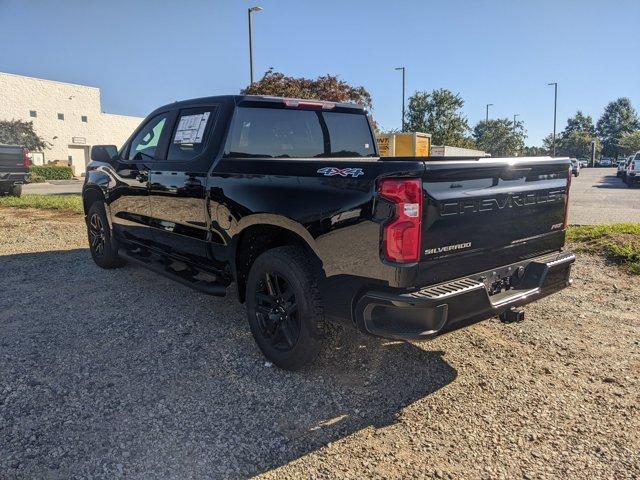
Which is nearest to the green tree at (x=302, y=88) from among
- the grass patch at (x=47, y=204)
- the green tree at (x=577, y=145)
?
the grass patch at (x=47, y=204)

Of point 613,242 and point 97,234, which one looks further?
point 613,242

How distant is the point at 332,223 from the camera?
2943mm

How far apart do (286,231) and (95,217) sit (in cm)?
393

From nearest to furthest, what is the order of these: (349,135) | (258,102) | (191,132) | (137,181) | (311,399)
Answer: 1. (311,399)
2. (258,102)
3. (191,132)
4. (349,135)
5. (137,181)

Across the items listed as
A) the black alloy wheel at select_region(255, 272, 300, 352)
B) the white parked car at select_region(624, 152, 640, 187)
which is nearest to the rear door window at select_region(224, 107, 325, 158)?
the black alloy wheel at select_region(255, 272, 300, 352)

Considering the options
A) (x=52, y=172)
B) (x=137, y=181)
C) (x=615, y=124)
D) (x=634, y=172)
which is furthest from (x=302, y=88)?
(x=615, y=124)

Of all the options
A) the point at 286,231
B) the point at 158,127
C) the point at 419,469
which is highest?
the point at 158,127

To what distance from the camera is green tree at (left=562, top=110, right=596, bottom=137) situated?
343 ft

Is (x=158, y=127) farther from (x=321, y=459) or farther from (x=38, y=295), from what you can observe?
(x=321, y=459)

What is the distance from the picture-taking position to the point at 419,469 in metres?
2.47

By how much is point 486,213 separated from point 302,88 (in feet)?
47.4

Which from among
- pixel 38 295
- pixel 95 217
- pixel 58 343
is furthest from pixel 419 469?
pixel 95 217

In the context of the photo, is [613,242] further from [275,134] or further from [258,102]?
[258,102]

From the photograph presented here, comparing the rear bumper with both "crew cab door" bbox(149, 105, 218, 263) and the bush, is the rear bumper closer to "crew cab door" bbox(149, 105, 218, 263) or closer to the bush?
"crew cab door" bbox(149, 105, 218, 263)
